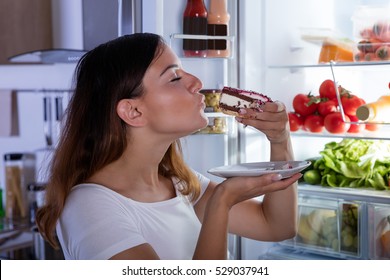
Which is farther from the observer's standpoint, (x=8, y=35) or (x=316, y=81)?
(x=8, y=35)

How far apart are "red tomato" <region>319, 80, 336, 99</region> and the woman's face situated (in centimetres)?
92

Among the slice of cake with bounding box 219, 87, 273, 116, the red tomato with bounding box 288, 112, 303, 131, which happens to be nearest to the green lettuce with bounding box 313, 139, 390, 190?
the red tomato with bounding box 288, 112, 303, 131

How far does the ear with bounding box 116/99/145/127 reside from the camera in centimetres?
115

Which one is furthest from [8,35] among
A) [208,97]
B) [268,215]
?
[268,215]

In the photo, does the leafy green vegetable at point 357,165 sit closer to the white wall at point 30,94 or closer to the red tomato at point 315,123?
the red tomato at point 315,123

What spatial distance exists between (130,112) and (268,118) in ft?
1.00

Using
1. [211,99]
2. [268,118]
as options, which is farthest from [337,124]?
[268,118]

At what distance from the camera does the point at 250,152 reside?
6.26 feet

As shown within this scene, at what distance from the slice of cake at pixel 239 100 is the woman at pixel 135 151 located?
0.03 m
